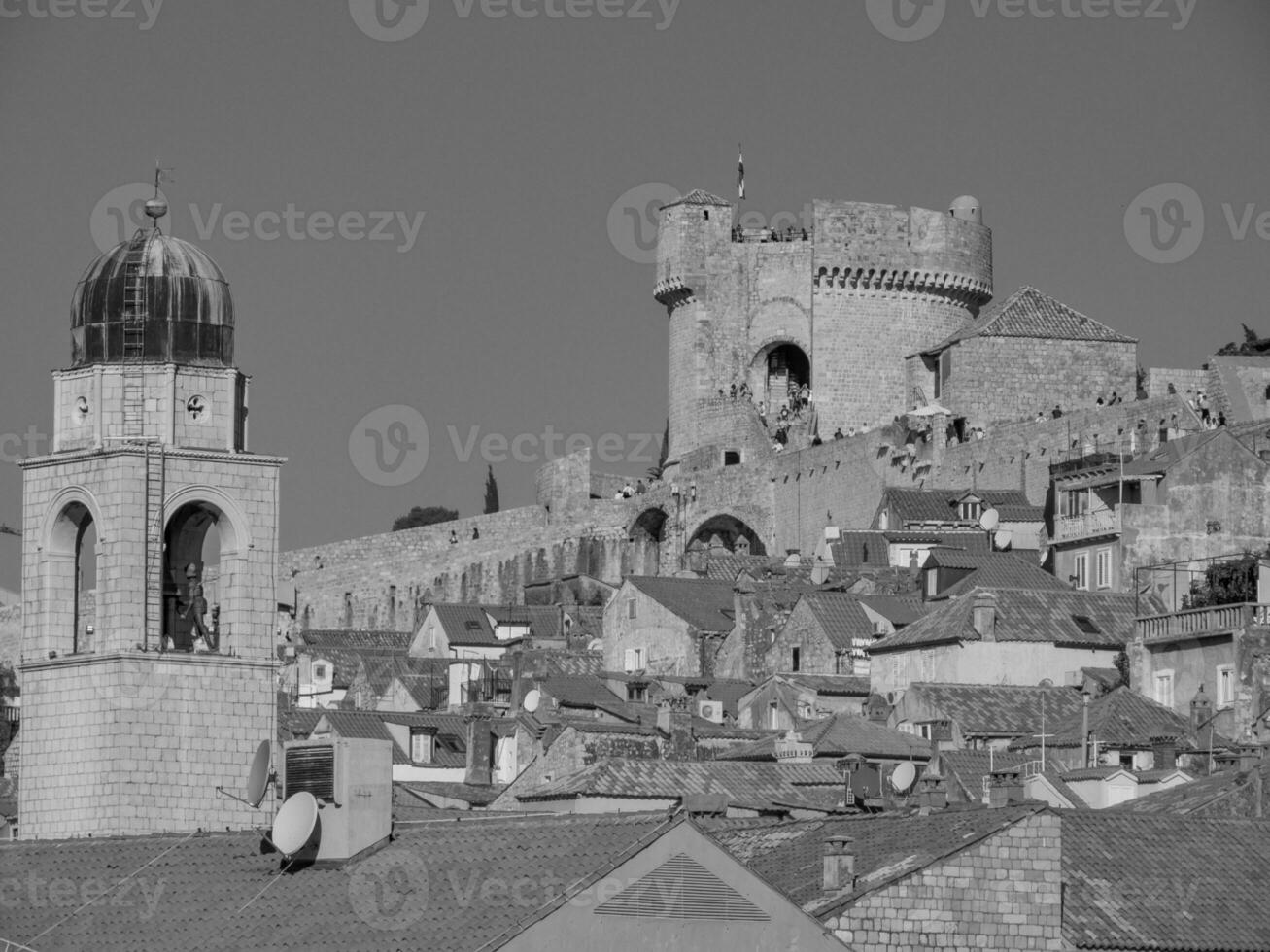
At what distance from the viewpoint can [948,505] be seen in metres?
65.9

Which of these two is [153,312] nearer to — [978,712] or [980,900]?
[980,900]

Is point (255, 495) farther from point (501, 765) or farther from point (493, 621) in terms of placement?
point (493, 621)

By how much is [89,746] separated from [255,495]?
2.46m

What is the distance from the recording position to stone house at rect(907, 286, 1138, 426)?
75625 mm

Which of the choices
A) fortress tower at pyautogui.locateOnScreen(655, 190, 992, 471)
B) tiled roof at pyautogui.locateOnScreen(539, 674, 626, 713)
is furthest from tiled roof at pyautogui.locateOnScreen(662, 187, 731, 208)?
tiled roof at pyautogui.locateOnScreen(539, 674, 626, 713)

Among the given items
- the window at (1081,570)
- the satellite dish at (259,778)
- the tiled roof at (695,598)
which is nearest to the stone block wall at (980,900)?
the satellite dish at (259,778)

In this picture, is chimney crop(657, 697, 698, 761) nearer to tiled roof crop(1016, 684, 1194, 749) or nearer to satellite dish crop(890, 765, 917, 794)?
tiled roof crop(1016, 684, 1194, 749)

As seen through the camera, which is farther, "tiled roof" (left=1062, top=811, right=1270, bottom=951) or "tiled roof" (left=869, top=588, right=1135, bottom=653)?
"tiled roof" (left=869, top=588, right=1135, bottom=653)

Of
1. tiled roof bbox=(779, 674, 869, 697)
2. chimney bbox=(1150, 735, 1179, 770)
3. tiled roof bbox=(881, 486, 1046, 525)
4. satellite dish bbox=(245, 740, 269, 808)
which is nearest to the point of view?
satellite dish bbox=(245, 740, 269, 808)

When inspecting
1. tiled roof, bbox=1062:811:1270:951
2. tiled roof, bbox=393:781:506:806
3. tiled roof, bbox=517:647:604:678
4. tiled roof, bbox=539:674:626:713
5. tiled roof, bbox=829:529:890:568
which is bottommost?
tiled roof, bbox=1062:811:1270:951

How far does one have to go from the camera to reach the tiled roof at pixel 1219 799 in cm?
3281

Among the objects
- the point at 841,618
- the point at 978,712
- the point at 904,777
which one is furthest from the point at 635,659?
the point at 904,777

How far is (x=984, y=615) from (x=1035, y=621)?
100 cm

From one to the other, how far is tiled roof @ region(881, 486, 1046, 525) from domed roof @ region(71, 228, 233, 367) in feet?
120
